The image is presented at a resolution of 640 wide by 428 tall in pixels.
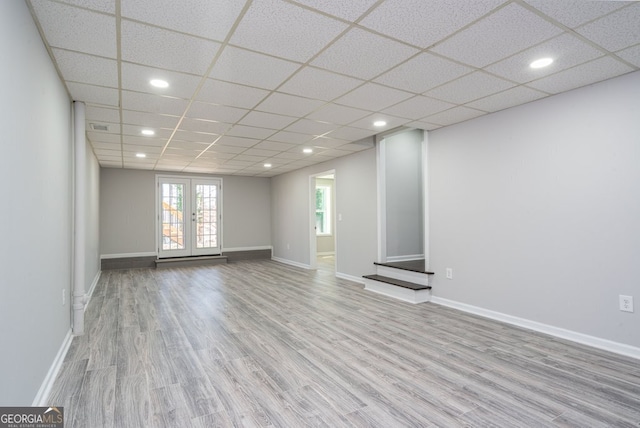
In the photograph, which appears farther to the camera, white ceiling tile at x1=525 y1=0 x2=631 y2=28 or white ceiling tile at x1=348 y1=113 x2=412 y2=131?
white ceiling tile at x1=348 y1=113 x2=412 y2=131

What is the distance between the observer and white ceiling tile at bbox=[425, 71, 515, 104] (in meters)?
2.82

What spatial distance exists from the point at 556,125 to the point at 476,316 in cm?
222

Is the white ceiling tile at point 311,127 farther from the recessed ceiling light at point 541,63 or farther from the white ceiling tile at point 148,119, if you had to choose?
the recessed ceiling light at point 541,63

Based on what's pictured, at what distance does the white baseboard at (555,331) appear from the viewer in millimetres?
2730

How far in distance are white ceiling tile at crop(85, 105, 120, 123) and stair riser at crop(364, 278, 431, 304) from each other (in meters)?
4.11

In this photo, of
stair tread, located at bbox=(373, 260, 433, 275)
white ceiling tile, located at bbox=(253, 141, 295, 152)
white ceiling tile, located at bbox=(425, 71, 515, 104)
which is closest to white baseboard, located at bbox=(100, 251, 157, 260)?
white ceiling tile, located at bbox=(253, 141, 295, 152)

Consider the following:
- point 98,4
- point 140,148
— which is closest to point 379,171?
point 140,148

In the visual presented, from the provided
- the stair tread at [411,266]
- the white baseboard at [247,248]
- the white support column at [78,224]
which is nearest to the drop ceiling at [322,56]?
the white support column at [78,224]

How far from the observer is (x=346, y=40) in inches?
87.0

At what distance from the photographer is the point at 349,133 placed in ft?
15.1

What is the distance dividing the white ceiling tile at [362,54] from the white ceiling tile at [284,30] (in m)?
0.11

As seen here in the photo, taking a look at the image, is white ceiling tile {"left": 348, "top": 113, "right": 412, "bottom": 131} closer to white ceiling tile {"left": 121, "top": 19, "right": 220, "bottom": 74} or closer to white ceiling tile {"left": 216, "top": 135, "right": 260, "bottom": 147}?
white ceiling tile {"left": 216, "top": 135, "right": 260, "bottom": 147}

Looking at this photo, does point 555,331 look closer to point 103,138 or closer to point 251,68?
point 251,68

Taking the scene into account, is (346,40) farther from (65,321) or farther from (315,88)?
(65,321)
